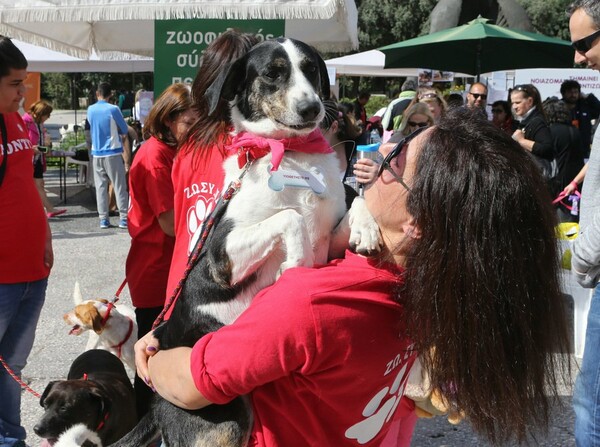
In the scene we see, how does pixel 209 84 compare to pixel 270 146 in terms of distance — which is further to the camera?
pixel 209 84

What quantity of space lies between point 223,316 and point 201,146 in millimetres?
935

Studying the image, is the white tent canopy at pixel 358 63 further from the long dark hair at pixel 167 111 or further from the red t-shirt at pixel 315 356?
the red t-shirt at pixel 315 356

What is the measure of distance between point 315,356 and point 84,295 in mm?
6184

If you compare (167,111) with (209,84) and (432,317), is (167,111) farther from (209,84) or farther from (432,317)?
(432,317)

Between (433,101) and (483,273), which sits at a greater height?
(433,101)

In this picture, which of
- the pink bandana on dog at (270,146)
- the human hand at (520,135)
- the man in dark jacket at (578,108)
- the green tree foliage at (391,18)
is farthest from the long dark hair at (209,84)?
the green tree foliage at (391,18)

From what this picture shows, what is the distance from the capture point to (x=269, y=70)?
2.22 m

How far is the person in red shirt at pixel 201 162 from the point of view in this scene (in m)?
2.57

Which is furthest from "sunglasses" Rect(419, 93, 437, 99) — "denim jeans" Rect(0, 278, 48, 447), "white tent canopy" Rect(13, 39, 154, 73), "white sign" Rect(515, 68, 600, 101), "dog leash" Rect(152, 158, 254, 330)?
"white sign" Rect(515, 68, 600, 101)

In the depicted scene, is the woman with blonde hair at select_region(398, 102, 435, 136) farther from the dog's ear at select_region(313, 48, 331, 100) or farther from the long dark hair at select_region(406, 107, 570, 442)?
the long dark hair at select_region(406, 107, 570, 442)

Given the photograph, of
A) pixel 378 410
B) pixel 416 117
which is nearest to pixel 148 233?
pixel 378 410

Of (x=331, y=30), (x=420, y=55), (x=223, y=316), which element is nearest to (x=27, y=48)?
(x=420, y=55)

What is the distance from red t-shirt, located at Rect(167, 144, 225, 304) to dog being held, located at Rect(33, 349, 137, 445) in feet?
3.44

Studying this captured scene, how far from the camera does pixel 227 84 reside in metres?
2.25
